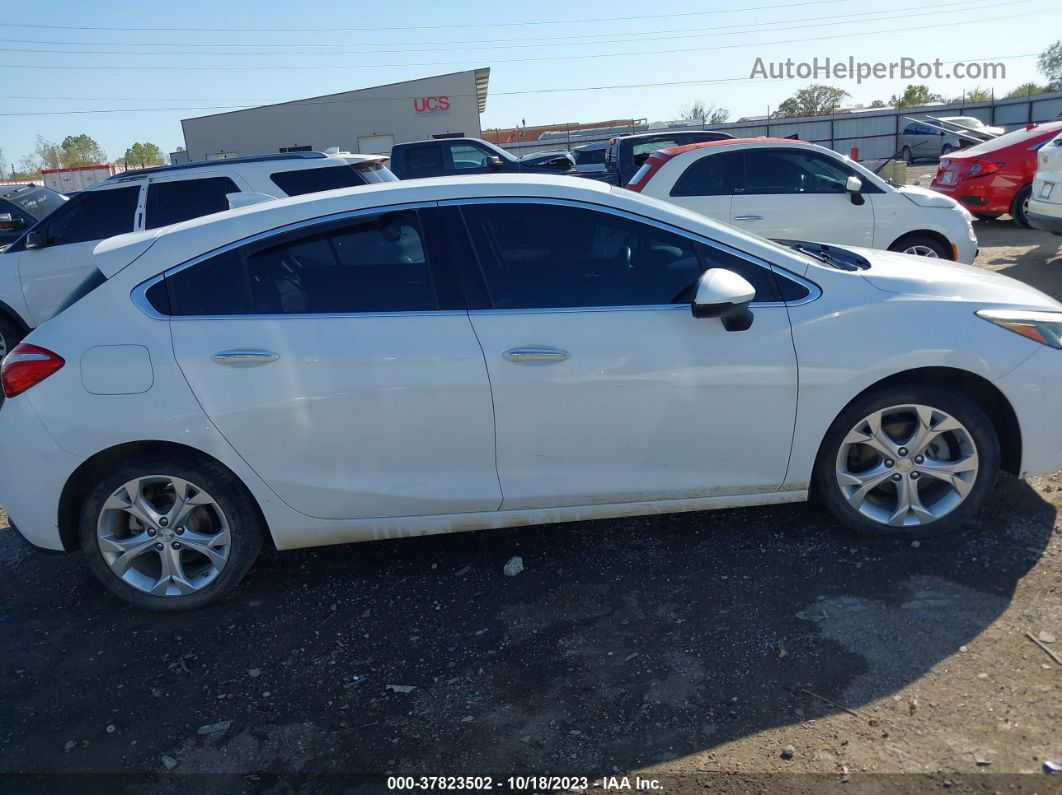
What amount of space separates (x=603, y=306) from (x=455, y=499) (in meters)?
1.06

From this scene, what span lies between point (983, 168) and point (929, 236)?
4683mm

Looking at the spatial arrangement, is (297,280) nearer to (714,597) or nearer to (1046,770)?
(714,597)

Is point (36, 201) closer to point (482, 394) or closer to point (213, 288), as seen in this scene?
point (213, 288)

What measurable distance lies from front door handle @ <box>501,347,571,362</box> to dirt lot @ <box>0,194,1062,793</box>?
3.36 feet

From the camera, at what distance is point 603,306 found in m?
3.67

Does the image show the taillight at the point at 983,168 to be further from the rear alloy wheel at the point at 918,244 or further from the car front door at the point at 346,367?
the car front door at the point at 346,367

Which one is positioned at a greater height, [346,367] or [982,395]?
[346,367]

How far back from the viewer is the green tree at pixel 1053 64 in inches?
2901

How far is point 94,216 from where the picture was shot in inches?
324

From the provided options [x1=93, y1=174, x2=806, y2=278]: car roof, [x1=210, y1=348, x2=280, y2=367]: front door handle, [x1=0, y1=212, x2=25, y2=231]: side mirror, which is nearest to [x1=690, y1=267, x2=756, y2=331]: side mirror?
[x1=93, y1=174, x2=806, y2=278]: car roof

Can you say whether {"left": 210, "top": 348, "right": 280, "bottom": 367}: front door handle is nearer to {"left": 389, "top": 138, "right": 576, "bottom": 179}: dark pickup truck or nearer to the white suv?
the white suv

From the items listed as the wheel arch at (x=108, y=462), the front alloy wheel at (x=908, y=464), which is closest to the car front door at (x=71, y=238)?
the wheel arch at (x=108, y=462)

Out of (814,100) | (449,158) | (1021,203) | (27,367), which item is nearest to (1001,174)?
(1021,203)

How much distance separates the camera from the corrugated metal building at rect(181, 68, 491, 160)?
40.9 metres
